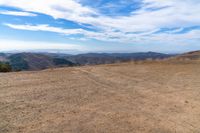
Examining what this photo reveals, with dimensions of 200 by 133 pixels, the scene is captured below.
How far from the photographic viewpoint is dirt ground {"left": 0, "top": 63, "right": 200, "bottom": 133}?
218 inches

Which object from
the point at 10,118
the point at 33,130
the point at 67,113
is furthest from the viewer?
the point at 67,113

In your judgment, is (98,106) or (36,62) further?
(36,62)

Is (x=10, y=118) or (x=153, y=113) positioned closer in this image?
(x=10, y=118)

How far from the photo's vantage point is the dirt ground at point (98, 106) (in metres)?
5.55

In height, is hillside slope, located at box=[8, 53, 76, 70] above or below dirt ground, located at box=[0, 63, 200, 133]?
below

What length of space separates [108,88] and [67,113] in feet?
12.0

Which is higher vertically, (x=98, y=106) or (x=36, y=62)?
(x=98, y=106)

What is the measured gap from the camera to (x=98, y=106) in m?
7.16

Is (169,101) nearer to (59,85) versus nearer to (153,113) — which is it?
(153,113)

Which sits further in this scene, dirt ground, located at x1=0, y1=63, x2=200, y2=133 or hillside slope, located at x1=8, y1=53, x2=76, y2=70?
hillside slope, located at x1=8, y1=53, x2=76, y2=70

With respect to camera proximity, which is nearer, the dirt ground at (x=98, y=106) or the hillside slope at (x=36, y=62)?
the dirt ground at (x=98, y=106)

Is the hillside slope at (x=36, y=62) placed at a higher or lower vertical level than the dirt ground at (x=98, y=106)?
lower

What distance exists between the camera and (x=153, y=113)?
263 inches

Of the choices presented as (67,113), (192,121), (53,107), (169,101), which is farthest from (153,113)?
(53,107)
